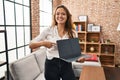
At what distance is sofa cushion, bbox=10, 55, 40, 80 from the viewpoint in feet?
7.37

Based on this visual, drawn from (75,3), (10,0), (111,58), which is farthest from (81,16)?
(10,0)

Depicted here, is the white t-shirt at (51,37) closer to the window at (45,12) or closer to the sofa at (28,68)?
the sofa at (28,68)

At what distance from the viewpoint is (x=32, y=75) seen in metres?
→ 2.64

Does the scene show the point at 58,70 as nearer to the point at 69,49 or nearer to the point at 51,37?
the point at 69,49

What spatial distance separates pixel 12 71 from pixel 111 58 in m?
4.27

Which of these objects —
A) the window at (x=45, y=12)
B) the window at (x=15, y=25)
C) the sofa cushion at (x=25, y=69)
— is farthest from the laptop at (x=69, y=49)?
the window at (x=45, y=12)

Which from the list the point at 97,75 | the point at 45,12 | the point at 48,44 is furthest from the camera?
the point at 45,12

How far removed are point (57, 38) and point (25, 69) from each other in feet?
3.50

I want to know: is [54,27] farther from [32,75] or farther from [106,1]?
[106,1]

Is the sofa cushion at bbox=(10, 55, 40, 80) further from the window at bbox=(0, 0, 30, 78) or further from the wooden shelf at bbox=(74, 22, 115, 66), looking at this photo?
the wooden shelf at bbox=(74, 22, 115, 66)

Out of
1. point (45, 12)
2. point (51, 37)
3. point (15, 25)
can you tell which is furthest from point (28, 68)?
point (45, 12)

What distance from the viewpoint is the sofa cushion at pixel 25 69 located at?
225 cm

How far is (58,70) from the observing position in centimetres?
172

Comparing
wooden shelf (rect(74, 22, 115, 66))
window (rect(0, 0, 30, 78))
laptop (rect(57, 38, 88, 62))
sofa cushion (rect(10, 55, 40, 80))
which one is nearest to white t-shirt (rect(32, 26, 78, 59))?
laptop (rect(57, 38, 88, 62))
